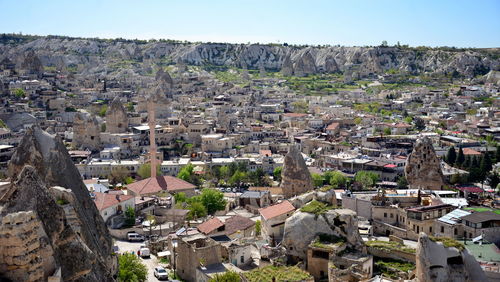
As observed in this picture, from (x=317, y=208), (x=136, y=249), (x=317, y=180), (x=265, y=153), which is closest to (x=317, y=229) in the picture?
(x=317, y=208)

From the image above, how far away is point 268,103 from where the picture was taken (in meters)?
114

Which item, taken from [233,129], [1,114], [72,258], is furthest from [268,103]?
[72,258]

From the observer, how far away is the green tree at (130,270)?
1093 inches

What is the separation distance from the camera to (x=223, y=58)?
646 feet

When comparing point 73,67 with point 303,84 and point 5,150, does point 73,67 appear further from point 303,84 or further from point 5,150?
point 5,150

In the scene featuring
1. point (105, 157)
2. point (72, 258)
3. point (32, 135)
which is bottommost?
point (105, 157)

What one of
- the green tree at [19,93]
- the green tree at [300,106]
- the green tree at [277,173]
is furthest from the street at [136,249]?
the green tree at [300,106]

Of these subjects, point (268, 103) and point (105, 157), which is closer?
point (105, 157)

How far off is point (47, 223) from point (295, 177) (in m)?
30.4

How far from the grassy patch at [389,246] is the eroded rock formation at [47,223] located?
13268mm

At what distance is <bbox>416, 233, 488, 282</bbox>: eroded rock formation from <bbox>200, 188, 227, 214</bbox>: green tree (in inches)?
937

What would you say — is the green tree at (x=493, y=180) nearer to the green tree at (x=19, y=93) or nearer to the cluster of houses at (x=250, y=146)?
the cluster of houses at (x=250, y=146)

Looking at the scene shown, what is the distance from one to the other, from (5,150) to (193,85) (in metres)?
72.2

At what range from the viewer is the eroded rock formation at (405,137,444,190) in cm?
4794
